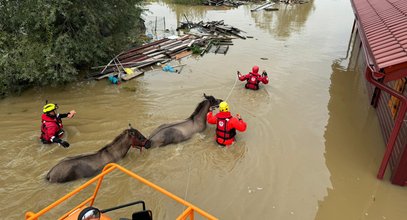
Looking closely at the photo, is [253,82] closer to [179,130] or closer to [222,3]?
[179,130]

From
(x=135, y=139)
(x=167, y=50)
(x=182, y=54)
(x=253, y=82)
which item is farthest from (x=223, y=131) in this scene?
(x=167, y=50)

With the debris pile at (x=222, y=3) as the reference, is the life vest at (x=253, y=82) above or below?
below

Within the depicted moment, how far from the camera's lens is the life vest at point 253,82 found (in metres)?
13.6

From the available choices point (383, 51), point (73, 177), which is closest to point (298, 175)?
point (383, 51)

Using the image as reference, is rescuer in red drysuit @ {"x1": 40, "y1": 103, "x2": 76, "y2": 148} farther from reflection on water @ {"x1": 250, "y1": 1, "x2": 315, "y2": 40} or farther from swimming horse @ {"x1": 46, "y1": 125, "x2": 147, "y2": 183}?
reflection on water @ {"x1": 250, "y1": 1, "x2": 315, "y2": 40}

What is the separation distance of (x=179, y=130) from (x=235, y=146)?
1.88 metres

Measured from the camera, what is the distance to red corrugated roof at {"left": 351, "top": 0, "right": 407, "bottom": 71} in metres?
6.86

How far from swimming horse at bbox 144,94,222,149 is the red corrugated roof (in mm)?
5356

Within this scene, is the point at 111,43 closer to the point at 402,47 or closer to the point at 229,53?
the point at 229,53

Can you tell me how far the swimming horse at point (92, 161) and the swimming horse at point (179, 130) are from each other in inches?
20.8

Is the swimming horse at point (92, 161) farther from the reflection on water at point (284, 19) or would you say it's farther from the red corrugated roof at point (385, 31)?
the reflection on water at point (284, 19)

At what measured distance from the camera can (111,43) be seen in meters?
16.2

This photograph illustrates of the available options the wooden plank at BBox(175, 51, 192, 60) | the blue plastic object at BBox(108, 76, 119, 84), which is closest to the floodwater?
the blue plastic object at BBox(108, 76, 119, 84)

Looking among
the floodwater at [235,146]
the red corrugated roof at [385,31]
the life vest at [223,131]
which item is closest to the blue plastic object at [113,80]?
the floodwater at [235,146]
